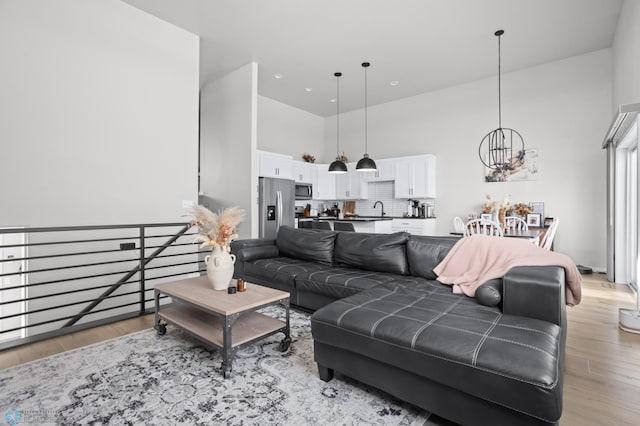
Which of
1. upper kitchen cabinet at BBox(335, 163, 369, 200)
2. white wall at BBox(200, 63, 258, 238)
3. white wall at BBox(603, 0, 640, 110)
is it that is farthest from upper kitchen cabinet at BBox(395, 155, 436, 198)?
white wall at BBox(200, 63, 258, 238)

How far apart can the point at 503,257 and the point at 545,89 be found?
14.9ft

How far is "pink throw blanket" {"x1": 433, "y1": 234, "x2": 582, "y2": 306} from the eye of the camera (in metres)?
2.16

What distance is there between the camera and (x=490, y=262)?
2.48 meters

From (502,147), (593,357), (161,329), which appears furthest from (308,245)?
(502,147)

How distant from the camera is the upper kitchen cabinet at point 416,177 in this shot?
6.41 meters

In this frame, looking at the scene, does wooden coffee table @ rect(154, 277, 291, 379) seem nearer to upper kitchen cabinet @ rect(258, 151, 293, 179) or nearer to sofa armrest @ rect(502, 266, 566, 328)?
sofa armrest @ rect(502, 266, 566, 328)

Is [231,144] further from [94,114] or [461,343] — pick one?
[461,343]

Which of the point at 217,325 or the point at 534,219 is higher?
the point at 534,219

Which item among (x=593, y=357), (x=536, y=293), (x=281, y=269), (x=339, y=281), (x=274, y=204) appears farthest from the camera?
(x=274, y=204)

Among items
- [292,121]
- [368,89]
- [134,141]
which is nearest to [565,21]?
[368,89]

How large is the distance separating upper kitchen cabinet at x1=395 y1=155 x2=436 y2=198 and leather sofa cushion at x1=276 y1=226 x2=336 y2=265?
340cm

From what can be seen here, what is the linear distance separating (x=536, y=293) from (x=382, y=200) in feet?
18.3

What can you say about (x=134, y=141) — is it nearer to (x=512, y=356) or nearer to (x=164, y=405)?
(x=164, y=405)

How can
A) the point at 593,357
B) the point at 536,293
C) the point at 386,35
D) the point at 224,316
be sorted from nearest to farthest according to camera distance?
the point at 536,293 → the point at 224,316 → the point at 593,357 → the point at 386,35
